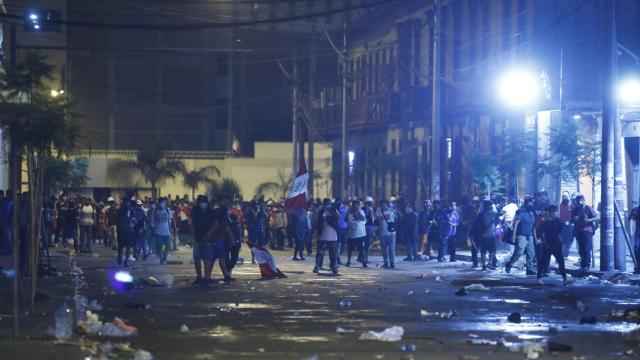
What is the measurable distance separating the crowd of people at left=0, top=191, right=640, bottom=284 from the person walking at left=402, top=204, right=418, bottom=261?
3cm

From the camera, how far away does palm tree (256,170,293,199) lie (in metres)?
67.6

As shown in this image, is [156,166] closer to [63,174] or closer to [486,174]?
[63,174]

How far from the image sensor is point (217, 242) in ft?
74.3

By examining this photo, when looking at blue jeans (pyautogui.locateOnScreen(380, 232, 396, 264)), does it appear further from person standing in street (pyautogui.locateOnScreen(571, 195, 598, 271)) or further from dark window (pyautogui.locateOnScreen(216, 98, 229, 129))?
dark window (pyautogui.locateOnScreen(216, 98, 229, 129))

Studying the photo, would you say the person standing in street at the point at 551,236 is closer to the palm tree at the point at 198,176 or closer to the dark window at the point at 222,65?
the palm tree at the point at 198,176

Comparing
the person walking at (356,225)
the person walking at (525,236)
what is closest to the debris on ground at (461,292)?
the person walking at (525,236)

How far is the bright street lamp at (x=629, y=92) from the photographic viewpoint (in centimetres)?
Answer: 3219

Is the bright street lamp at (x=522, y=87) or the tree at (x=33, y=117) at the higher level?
the bright street lamp at (x=522, y=87)

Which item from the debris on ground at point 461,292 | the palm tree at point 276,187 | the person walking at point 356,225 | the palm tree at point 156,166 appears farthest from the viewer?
the palm tree at point 276,187

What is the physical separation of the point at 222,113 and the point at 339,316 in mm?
65983

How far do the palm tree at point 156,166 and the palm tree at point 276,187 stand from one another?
500cm

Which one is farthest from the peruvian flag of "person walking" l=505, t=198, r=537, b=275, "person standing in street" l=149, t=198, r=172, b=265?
"person walking" l=505, t=198, r=537, b=275

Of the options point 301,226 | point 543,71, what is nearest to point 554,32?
point 543,71

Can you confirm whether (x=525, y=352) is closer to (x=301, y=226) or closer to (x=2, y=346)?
(x=2, y=346)
